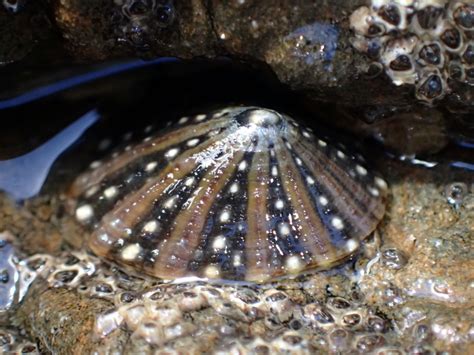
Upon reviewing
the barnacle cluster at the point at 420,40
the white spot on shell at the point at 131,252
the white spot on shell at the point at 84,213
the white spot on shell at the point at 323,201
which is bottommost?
the white spot on shell at the point at 323,201

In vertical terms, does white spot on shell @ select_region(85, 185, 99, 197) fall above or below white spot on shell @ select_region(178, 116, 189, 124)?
below

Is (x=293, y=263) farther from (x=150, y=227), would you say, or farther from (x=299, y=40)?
(x=299, y=40)

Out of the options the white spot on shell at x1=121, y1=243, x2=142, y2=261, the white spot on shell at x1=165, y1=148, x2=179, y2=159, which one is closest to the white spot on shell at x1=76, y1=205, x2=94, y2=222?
the white spot on shell at x1=121, y1=243, x2=142, y2=261

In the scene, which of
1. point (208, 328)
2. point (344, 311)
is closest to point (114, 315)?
point (208, 328)

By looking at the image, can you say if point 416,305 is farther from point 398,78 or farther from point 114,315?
point 114,315

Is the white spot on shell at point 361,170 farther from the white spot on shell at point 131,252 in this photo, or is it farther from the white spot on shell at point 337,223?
the white spot on shell at point 131,252

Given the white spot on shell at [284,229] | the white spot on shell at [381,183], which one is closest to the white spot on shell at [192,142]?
the white spot on shell at [284,229]

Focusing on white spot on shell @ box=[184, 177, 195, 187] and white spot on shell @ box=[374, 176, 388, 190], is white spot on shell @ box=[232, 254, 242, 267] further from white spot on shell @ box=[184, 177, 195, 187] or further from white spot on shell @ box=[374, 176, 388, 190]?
white spot on shell @ box=[374, 176, 388, 190]

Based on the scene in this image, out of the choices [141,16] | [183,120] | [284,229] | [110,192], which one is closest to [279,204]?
[284,229]
